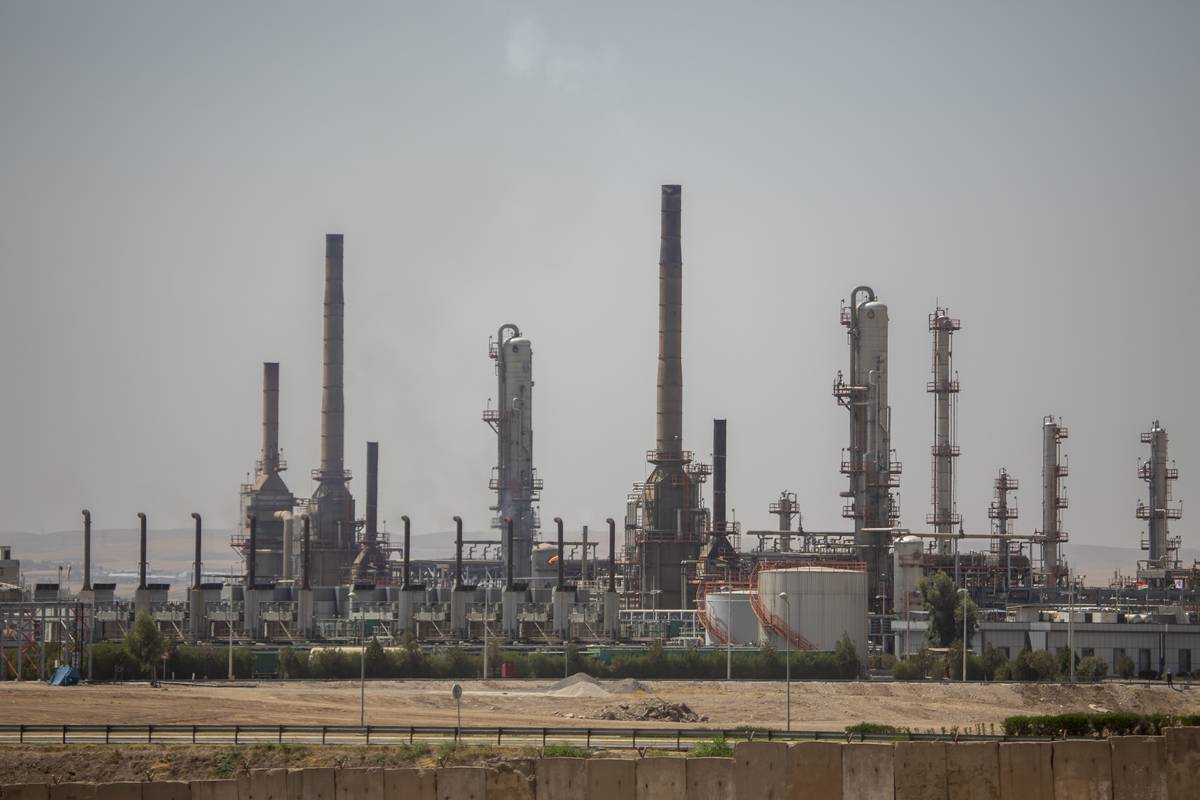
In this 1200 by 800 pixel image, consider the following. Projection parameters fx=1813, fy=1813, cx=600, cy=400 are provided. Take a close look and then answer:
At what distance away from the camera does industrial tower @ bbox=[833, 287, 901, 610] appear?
103250mm

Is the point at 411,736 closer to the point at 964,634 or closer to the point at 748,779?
the point at 748,779

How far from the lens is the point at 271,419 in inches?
5054

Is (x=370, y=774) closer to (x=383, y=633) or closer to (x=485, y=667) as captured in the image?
(x=485, y=667)

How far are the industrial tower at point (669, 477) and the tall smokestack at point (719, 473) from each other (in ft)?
3.85

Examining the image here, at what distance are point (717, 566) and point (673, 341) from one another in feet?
43.9

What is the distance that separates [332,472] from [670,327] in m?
29.8

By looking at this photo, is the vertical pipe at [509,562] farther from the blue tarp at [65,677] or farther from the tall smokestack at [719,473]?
the blue tarp at [65,677]

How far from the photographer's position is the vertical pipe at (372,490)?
405 feet

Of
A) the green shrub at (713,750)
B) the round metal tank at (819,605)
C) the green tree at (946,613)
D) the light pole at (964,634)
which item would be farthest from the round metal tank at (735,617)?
the green shrub at (713,750)

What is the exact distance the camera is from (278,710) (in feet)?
205

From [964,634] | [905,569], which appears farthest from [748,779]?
[905,569]

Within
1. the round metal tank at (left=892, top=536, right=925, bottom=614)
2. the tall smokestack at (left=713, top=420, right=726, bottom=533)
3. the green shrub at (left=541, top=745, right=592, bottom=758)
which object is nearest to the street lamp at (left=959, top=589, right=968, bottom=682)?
the round metal tank at (left=892, top=536, right=925, bottom=614)

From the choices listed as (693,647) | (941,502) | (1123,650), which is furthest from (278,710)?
(941,502)

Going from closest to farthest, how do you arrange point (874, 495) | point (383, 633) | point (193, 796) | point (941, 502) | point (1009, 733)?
point (193, 796) → point (1009, 733) → point (383, 633) → point (874, 495) → point (941, 502)
